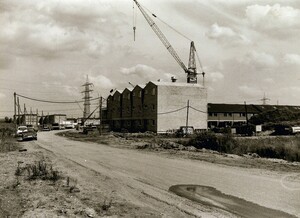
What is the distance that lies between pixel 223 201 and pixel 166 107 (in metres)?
47.6

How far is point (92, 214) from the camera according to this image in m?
7.35

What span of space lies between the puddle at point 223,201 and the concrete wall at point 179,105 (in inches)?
1736

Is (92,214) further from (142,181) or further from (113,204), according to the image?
(142,181)

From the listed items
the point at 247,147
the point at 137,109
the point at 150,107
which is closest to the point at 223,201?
the point at 247,147

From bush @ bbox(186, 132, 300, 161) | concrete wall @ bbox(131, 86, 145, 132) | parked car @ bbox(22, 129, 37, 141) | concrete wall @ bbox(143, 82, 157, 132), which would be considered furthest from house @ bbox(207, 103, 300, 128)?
bush @ bbox(186, 132, 300, 161)

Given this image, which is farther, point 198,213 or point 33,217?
point 198,213

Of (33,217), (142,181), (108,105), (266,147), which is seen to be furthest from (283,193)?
(108,105)

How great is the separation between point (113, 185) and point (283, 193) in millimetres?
5229

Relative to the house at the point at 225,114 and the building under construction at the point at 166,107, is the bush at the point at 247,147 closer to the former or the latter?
the building under construction at the point at 166,107

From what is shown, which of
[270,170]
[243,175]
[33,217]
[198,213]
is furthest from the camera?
[270,170]

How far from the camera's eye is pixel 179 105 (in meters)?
58.1

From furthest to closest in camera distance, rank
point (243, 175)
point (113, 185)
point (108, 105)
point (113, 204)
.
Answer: point (108, 105), point (243, 175), point (113, 185), point (113, 204)

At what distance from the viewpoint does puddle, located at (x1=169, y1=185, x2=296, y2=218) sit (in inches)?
309

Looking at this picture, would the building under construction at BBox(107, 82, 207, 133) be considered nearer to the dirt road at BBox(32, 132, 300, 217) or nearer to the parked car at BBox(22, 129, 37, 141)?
the parked car at BBox(22, 129, 37, 141)
